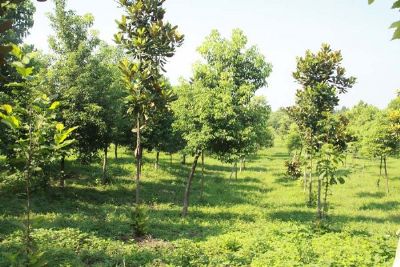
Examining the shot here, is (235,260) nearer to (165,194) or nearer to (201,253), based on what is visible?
(201,253)

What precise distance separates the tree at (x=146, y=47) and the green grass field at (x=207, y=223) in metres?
3.64

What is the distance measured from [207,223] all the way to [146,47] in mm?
10869

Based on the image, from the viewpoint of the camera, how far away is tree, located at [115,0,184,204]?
17.0 m

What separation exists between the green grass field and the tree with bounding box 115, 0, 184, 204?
3.64m

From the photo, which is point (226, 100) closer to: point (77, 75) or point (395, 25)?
point (77, 75)

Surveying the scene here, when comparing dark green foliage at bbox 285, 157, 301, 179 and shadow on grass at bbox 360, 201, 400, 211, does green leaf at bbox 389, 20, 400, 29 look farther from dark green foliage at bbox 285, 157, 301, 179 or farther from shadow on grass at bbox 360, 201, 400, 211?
dark green foliage at bbox 285, 157, 301, 179

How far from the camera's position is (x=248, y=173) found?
45.1 metres

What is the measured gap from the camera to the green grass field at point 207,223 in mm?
13711

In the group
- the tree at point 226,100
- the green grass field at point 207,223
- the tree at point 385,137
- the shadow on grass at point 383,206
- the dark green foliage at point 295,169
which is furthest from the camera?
the dark green foliage at point 295,169

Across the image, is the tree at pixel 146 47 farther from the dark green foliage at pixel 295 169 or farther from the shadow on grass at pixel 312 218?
the dark green foliage at pixel 295 169

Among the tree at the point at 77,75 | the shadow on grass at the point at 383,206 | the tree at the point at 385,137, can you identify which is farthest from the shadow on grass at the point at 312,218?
the tree at the point at 77,75

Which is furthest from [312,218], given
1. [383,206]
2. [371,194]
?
[371,194]

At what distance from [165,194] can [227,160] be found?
8.76 meters

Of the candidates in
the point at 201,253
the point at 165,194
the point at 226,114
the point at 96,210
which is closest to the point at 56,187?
the point at 96,210
